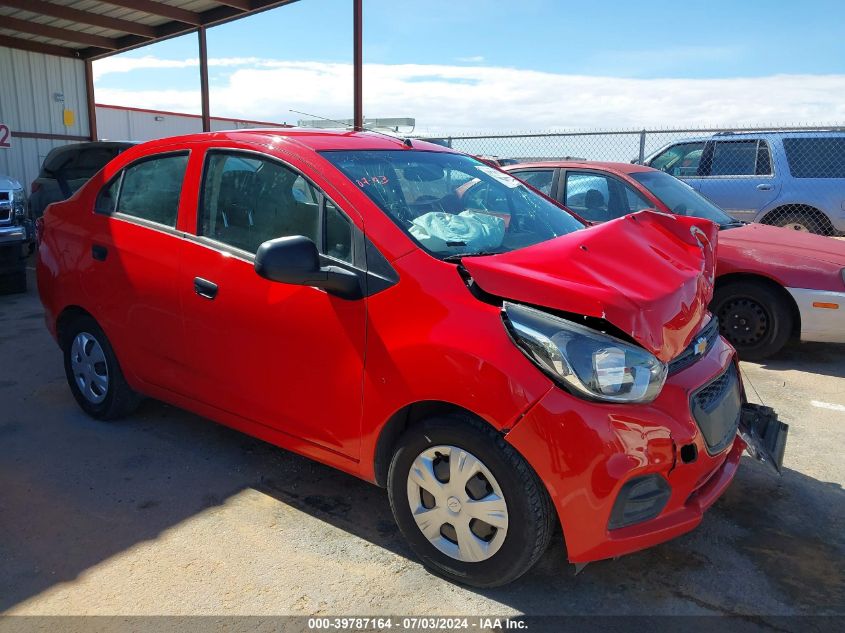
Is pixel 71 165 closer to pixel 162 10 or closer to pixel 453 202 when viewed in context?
pixel 162 10

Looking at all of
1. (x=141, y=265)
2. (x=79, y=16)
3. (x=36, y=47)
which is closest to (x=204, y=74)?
(x=79, y=16)

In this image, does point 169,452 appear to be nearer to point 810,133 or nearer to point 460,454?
point 460,454

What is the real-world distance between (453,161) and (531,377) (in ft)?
5.60

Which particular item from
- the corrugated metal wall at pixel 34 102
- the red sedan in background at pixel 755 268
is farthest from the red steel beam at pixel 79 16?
the red sedan in background at pixel 755 268

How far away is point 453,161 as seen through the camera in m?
3.66

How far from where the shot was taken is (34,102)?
1378cm

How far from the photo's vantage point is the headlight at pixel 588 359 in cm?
231

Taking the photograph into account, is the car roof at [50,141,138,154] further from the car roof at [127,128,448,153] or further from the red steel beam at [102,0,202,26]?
the car roof at [127,128,448,153]

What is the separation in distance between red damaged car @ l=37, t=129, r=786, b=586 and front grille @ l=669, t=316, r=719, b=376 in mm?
16

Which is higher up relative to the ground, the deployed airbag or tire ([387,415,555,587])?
the deployed airbag

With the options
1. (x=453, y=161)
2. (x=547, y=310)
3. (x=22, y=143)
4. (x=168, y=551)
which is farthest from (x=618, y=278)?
(x=22, y=143)

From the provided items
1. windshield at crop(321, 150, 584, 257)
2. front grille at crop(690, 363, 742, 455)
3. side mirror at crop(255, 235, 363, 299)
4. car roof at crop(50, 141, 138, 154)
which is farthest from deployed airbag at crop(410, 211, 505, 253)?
car roof at crop(50, 141, 138, 154)

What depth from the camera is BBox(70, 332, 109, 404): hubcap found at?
4109mm

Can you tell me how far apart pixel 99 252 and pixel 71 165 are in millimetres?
6930
